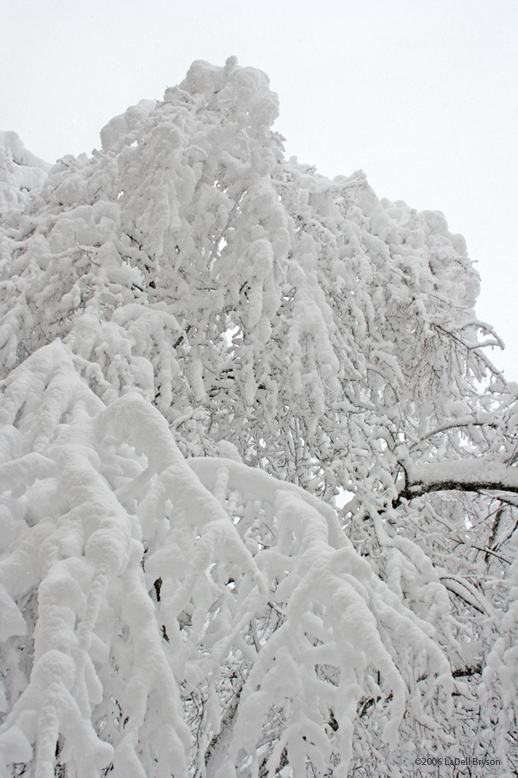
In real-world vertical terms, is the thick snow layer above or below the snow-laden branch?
above

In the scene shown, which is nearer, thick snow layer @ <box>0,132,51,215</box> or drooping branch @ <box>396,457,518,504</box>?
drooping branch @ <box>396,457,518,504</box>

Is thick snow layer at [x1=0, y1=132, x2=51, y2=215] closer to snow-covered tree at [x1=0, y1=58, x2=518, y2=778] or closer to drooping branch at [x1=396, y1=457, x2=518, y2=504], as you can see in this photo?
snow-covered tree at [x1=0, y1=58, x2=518, y2=778]

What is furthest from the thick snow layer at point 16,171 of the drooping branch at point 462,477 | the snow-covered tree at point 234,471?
the drooping branch at point 462,477

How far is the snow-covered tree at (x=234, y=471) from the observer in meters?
1.24

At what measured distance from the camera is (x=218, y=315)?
3771 millimetres

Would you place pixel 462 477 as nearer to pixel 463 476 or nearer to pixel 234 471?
pixel 463 476

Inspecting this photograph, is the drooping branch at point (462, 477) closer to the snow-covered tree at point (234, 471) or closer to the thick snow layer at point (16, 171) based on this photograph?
the snow-covered tree at point (234, 471)

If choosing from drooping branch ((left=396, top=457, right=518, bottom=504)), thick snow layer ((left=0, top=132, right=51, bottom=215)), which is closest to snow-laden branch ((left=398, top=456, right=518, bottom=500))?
drooping branch ((left=396, top=457, right=518, bottom=504))

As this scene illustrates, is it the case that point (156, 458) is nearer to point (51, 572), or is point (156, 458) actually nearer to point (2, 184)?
point (51, 572)

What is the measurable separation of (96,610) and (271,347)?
2635 mm

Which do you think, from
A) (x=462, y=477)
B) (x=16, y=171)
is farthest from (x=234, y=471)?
(x=16, y=171)

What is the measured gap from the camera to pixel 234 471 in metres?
1.77

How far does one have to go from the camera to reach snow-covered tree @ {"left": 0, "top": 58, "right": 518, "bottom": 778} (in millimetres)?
1243

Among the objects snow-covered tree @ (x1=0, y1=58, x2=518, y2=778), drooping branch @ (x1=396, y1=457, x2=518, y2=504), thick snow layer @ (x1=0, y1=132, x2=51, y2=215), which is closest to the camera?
snow-covered tree @ (x1=0, y1=58, x2=518, y2=778)
